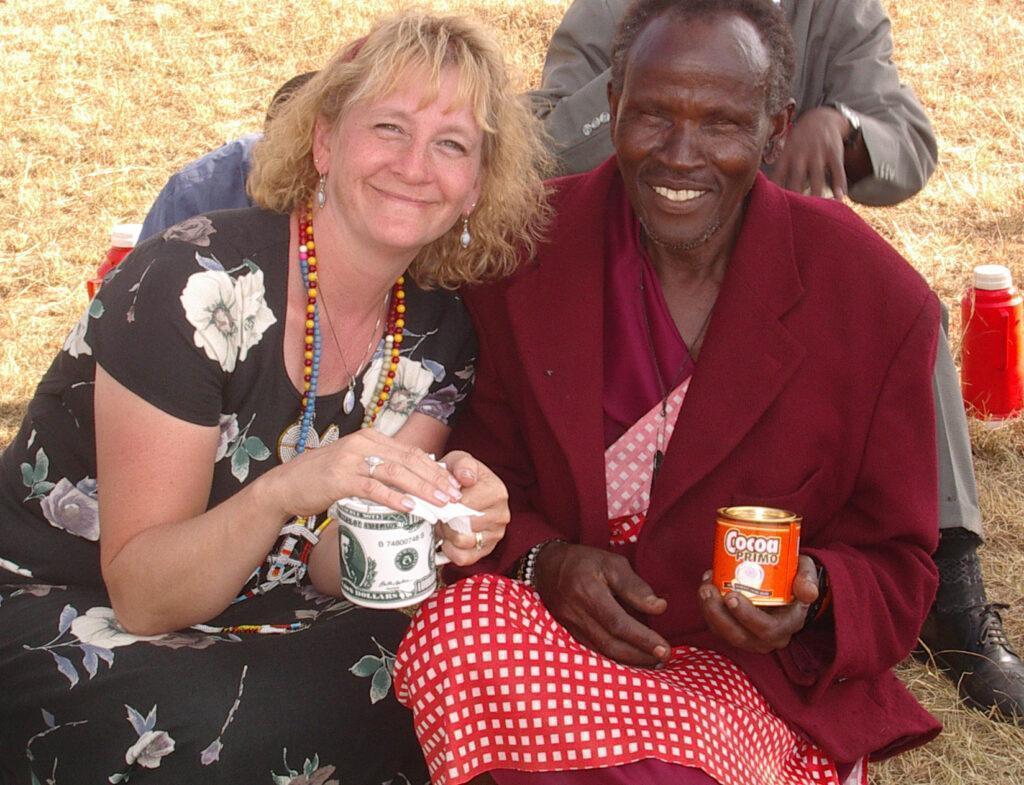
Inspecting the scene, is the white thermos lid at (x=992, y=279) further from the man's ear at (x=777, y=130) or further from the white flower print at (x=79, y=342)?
the white flower print at (x=79, y=342)

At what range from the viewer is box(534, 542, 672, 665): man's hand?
233 cm

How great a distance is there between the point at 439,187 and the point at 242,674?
3.35ft

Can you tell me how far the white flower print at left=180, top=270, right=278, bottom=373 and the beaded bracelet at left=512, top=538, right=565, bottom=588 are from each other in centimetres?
70

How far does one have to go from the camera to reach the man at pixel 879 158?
124 inches

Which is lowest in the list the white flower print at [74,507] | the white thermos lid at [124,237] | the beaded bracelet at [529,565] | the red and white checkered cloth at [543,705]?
the red and white checkered cloth at [543,705]

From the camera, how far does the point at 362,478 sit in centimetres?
211

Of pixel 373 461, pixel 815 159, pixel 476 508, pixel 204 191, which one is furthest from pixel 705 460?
pixel 204 191

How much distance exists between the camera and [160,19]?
816cm

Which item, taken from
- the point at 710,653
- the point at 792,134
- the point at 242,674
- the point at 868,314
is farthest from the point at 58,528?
the point at 792,134

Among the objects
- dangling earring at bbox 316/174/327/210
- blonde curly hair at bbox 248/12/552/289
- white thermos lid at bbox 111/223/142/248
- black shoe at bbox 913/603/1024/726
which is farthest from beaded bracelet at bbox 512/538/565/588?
white thermos lid at bbox 111/223/142/248

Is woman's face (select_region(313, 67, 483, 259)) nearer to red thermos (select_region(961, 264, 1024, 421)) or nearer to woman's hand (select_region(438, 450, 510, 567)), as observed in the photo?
woman's hand (select_region(438, 450, 510, 567))

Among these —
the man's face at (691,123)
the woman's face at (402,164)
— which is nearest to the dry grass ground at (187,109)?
the woman's face at (402,164)

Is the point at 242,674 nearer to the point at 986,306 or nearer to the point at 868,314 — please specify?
the point at 868,314

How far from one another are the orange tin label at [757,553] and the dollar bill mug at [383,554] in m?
0.51
